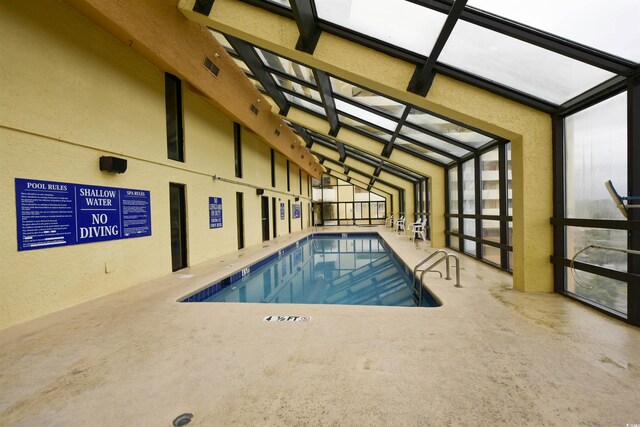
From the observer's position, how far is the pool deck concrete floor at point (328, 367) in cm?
150

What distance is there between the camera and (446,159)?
7324 mm

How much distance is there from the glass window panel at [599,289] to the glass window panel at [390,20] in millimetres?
2953

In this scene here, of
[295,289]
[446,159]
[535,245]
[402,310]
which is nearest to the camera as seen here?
[402,310]

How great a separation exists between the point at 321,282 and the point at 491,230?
3.39m

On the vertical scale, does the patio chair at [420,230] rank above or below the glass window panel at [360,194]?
below

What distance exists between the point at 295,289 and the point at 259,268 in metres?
1.68

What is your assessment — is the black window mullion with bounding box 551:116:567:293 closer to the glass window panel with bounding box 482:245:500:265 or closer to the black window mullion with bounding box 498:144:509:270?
the black window mullion with bounding box 498:144:509:270

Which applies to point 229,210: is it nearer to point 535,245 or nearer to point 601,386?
point 535,245

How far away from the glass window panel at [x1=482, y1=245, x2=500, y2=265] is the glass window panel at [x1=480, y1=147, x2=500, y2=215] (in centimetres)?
71

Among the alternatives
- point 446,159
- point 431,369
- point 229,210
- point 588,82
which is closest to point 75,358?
point 431,369

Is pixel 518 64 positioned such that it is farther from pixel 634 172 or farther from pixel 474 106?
pixel 634 172

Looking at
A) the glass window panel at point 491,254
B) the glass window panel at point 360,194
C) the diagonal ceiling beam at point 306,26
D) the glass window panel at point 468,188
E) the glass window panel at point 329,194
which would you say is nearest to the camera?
the diagonal ceiling beam at point 306,26

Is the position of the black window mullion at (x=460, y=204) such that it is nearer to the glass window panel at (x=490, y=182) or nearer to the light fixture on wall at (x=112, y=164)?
the glass window panel at (x=490, y=182)

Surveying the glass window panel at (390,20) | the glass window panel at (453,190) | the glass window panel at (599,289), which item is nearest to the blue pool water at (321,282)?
the glass window panel at (599,289)
